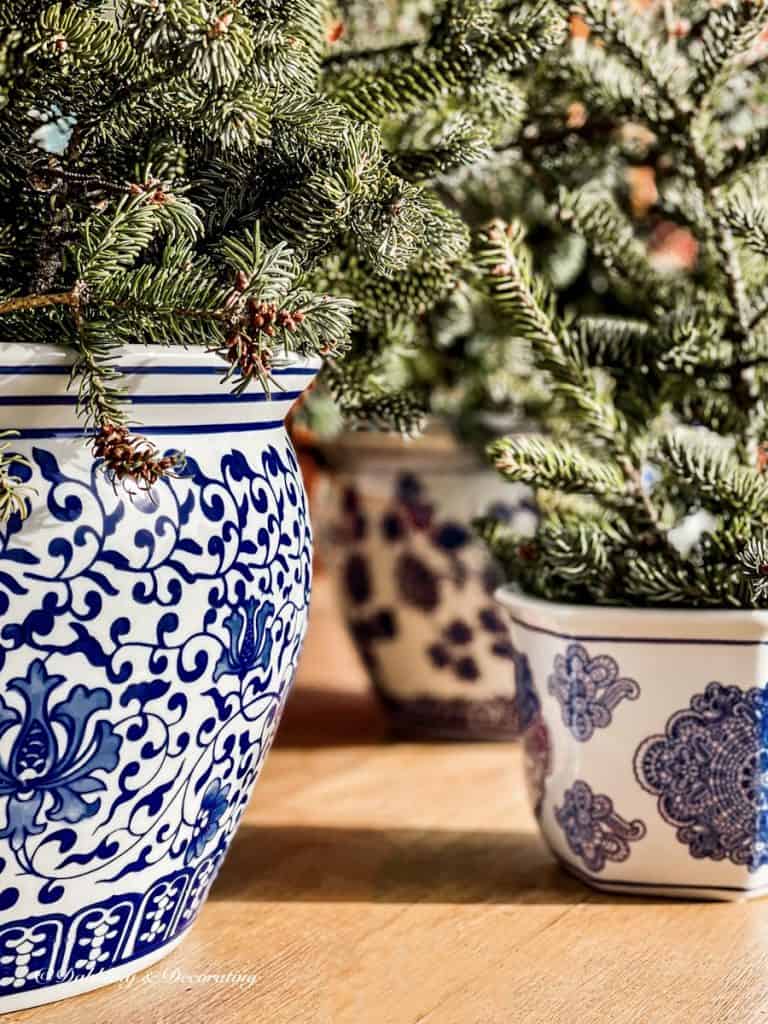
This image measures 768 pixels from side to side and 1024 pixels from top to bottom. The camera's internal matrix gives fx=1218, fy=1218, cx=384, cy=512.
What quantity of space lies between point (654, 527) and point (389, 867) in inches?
8.1

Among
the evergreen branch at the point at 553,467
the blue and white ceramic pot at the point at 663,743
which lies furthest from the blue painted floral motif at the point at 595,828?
the evergreen branch at the point at 553,467

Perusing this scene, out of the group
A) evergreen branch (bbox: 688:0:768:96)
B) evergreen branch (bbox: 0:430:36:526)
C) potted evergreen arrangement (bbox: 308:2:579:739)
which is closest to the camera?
evergreen branch (bbox: 0:430:36:526)

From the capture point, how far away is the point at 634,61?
56 centimetres

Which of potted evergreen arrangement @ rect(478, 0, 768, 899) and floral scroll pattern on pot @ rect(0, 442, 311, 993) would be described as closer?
floral scroll pattern on pot @ rect(0, 442, 311, 993)

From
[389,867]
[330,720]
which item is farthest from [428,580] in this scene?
[389,867]

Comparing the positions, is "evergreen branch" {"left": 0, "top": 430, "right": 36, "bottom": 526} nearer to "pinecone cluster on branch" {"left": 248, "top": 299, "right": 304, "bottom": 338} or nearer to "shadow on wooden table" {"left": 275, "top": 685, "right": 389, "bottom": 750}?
"pinecone cluster on branch" {"left": 248, "top": 299, "right": 304, "bottom": 338}

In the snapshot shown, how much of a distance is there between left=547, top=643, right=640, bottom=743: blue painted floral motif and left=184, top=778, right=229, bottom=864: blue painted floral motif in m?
0.17

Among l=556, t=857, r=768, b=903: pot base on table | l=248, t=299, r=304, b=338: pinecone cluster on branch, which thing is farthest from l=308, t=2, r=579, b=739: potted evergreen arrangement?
l=248, t=299, r=304, b=338: pinecone cluster on branch

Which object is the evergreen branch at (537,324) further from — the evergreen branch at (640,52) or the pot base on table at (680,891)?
the pot base on table at (680,891)

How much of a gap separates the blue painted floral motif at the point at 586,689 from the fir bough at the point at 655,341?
0.11 ft

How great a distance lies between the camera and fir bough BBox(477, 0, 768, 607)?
534 millimetres

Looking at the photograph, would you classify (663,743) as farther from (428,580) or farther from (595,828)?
(428,580)

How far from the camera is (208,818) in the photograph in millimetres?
459

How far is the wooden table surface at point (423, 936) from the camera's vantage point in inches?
17.2
